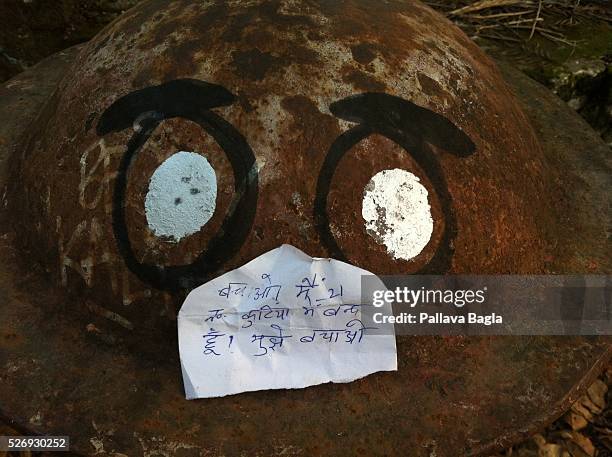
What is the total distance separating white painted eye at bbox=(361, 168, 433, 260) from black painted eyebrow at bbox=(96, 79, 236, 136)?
39 centimetres

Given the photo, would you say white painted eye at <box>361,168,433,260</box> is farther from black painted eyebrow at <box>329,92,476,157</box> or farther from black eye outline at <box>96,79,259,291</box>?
black eye outline at <box>96,79,259,291</box>

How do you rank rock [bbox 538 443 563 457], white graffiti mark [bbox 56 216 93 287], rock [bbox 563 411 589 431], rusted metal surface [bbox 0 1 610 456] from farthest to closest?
rock [bbox 563 411 589 431] → rock [bbox 538 443 563 457] → white graffiti mark [bbox 56 216 93 287] → rusted metal surface [bbox 0 1 610 456]

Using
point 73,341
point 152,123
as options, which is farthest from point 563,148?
point 73,341

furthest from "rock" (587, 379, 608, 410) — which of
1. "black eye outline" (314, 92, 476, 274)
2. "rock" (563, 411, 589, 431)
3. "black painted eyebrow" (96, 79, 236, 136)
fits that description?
"black painted eyebrow" (96, 79, 236, 136)

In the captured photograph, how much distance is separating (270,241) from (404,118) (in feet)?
1.40

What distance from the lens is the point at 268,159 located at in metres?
1.41

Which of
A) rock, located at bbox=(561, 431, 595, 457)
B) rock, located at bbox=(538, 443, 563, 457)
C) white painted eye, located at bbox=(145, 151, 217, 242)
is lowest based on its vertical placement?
rock, located at bbox=(561, 431, 595, 457)

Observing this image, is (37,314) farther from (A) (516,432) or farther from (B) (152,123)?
(A) (516,432)

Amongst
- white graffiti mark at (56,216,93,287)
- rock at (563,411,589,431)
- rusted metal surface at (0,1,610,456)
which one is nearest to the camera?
rusted metal surface at (0,1,610,456)

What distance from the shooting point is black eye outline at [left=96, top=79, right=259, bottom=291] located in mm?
1403

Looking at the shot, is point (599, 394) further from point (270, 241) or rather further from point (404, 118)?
point (270, 241)

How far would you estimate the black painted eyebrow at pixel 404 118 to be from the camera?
4.75ft

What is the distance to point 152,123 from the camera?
1.47m

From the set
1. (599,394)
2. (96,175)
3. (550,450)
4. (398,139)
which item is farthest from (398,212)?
(599,394)
